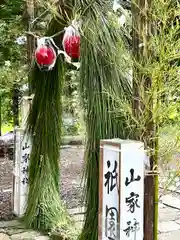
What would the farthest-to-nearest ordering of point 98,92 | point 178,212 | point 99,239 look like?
point 178,212 < point 98,92 < point 99,239

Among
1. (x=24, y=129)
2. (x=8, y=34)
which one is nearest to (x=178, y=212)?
(x=24, y=129)

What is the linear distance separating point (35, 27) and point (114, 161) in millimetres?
2819

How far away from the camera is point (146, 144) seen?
2.27 m

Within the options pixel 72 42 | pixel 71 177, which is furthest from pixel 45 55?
pixel 71 177

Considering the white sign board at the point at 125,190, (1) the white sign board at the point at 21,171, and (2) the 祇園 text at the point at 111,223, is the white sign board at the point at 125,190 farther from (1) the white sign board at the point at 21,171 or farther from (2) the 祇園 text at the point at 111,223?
(1) the white sign board at the point at 21,171

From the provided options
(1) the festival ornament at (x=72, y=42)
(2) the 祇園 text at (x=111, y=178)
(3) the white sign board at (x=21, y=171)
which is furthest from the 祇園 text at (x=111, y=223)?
(3) the white sign board at (x=21, y=171)

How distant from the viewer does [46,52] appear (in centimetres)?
332

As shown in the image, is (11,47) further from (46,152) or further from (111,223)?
(111,223)

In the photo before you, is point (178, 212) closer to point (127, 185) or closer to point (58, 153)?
point (58, 153)

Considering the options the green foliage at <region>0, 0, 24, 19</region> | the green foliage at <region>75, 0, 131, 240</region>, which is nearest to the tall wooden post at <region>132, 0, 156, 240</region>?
the green foliage at <region>75, 0, 131, 240</region>

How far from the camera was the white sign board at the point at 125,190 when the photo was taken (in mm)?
2244

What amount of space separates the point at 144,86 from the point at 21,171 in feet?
7.92

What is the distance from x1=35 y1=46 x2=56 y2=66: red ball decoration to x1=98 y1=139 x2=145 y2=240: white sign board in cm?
127

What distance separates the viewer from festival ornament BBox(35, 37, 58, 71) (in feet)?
10.9
